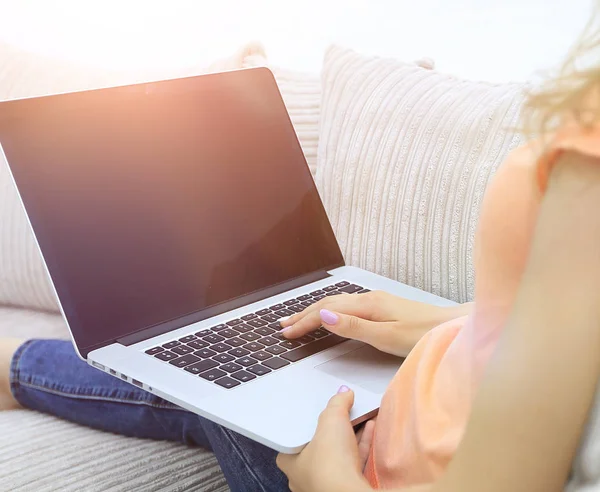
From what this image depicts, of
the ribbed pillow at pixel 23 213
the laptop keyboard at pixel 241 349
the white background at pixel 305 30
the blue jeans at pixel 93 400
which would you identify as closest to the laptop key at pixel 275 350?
the laptop keyboard at pixel 241 349

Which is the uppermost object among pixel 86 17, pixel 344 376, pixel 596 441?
pixel 86 17

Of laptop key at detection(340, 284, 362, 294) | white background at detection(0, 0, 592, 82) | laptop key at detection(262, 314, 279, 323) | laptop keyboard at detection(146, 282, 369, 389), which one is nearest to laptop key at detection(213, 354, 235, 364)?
laptop keyboard at detection(146, 282, 369, 389)

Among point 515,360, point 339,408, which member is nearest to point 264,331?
point 339,408

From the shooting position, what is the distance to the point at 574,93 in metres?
0.46

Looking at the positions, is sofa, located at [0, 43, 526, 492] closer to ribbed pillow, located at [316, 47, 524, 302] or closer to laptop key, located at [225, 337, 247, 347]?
ribbed pillow, located at [316, 47, 524, 302]

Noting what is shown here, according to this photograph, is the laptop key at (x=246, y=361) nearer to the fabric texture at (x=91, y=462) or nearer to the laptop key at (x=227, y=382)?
the laptop key at (x=227, y=382)

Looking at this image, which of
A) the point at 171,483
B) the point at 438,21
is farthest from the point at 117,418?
the point at 438,21

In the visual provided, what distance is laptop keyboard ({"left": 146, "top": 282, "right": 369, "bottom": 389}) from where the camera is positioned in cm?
79

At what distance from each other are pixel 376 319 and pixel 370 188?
0.33 m

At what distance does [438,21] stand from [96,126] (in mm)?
784

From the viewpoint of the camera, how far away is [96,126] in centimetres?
92

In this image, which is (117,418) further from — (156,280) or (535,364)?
(535,364)

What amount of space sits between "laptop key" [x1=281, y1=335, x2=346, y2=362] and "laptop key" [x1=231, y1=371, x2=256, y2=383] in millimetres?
61

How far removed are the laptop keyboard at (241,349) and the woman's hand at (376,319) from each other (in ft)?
0.07
